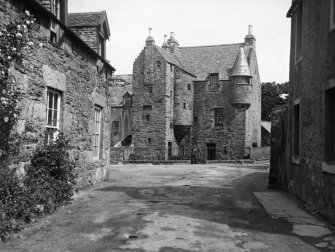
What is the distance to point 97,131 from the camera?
12.7 metres

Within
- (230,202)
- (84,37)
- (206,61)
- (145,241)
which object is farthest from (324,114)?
(206,61)

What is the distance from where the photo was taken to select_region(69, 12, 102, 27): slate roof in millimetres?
12445

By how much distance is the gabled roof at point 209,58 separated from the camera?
130 ft

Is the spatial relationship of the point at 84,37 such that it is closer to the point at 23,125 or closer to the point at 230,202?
the point at 23,125

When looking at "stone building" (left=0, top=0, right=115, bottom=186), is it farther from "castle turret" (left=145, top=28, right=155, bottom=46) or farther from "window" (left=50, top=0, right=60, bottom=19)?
"castle turret" (left=145, top=28, right=155, bottom=46)

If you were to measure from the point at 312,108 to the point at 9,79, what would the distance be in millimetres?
6555

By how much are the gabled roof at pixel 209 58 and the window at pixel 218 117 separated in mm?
3312

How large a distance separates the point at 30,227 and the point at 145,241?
2156mm

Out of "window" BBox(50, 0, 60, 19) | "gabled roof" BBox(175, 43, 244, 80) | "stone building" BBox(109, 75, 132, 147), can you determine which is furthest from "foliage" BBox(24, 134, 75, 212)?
"stone building" BBox(109, 75, 132, 147)

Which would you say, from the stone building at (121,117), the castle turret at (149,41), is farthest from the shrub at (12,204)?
the stone building at (121,117)

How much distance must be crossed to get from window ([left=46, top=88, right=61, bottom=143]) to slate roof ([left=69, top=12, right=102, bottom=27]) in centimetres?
399

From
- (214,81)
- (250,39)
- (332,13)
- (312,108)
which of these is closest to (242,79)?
(214,81)

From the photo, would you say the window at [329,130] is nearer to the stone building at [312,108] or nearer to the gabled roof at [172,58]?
the stone building at [312,108]

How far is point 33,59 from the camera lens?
7789mm
